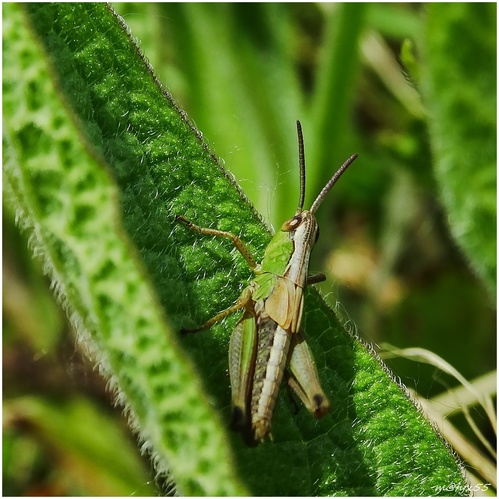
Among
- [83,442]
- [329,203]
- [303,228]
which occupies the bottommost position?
[83,442]

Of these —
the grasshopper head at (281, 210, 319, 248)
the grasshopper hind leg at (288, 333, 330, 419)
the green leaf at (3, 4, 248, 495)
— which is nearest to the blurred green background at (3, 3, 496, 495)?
the grasshopper head at (281, 210, 319, 248)

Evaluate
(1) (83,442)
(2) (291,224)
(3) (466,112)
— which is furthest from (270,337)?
(1) (83,442)

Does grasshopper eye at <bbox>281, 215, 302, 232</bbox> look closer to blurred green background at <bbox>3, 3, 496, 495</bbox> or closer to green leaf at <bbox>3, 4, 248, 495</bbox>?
blurred green background at <bbox>3, 3, 496, 495</bbox>

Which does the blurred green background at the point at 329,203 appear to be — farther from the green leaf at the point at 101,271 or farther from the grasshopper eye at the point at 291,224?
the green leaf at the point at 101,271

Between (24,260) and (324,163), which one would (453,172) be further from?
(24,260)

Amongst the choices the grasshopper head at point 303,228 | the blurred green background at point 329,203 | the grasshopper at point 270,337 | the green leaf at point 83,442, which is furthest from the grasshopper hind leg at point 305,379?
the green leaf at point 83,442

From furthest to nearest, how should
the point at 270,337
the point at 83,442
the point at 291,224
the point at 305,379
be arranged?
the point at 83,442
the point at 291,224
the point at 270,337
the point at 305,379

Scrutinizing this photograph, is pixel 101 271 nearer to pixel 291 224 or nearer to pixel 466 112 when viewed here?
pixel 291 224
